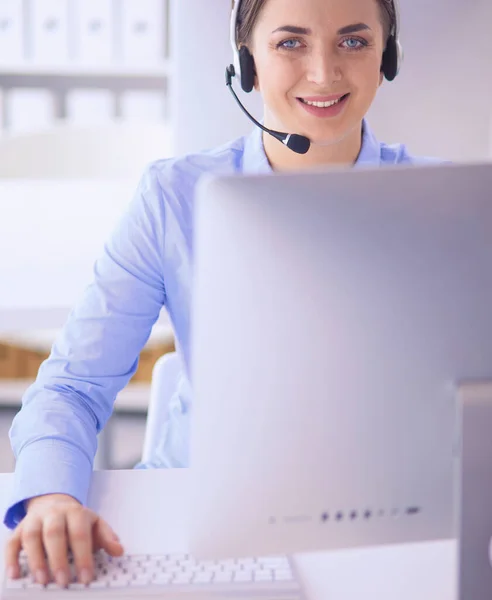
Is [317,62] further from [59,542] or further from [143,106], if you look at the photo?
[143,106]

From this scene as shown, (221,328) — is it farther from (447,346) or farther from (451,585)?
(451,585)

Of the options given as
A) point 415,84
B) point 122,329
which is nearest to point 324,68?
point 122,329

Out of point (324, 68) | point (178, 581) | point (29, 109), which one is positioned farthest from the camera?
point (29, 109)

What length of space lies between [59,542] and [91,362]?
37 cm

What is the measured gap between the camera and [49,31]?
110 inches

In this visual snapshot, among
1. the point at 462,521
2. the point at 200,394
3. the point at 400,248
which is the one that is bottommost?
the point at 462,521

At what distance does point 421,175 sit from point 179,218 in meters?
0.70

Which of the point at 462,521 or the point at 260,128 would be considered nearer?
the point at 462,521

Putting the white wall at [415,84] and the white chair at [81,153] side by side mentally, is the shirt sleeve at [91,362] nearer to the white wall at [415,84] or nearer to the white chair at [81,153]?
the white wall at [415,84]

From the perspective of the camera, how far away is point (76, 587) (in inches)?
30.7

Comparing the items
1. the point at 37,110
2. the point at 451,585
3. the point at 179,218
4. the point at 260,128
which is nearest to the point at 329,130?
the point at 260,128

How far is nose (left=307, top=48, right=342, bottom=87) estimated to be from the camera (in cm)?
125

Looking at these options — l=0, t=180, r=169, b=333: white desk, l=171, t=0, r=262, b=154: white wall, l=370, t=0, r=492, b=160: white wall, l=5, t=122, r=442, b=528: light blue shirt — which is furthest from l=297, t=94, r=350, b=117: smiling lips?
l=0, t=180, r=169, b=333: white desk

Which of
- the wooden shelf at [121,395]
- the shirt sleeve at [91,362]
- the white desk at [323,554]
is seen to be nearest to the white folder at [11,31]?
the wooden shelf at [121,395]
